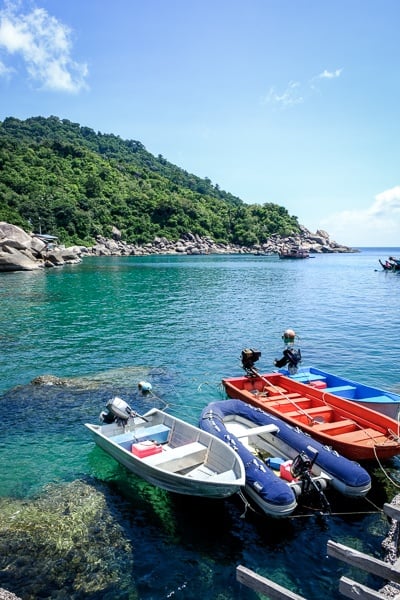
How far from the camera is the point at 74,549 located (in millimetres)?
8367

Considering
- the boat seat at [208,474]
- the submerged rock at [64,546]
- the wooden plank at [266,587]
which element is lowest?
the submerged rock at [64,546]

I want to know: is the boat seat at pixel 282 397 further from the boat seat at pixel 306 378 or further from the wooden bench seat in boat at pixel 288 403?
the boat seat at pixel 306 378

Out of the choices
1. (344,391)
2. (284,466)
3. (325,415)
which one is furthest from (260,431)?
(344,391)

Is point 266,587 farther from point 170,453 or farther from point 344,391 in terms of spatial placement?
point 344,391

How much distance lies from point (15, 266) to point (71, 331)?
41861mm

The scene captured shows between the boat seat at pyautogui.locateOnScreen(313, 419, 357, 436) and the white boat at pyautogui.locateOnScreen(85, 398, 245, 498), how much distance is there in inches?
127

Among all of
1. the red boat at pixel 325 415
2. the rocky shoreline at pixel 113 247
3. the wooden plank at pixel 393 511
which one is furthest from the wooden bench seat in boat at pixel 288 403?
the rocky shoreline at pixel 113 247

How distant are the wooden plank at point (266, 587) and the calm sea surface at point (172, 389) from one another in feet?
7.71

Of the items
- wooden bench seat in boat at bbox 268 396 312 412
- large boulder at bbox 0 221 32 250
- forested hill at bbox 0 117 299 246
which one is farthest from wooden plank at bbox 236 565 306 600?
forested hill at bbox 0 117 299 246

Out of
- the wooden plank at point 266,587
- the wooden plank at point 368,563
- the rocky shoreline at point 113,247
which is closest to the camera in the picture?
the wooden plank at point 266,587

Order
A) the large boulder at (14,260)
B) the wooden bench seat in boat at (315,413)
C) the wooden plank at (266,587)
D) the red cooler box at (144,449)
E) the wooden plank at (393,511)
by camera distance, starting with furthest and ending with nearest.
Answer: the large boulder at (14,260) < the wooden bench seat in boat at (315,413) < the red cooler box at (144,449) < the wooden plank at (393,511) < the wooden plank at (266,587)

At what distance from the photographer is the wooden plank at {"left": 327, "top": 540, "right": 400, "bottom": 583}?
5.48 metres

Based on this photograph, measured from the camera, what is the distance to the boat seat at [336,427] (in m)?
11.7

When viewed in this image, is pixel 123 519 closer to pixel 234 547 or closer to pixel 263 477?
pixel 234 547
